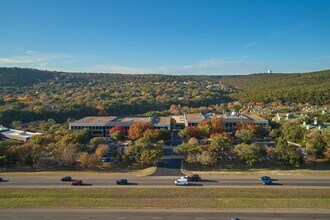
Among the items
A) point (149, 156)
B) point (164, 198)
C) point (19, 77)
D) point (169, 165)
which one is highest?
point (19, 77)

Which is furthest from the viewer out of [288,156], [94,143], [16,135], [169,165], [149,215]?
[16,135]

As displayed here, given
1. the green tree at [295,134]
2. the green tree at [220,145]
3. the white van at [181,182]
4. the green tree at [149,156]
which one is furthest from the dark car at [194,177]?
the green tree at [295,134]

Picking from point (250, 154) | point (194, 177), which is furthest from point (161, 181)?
point (250, 154)

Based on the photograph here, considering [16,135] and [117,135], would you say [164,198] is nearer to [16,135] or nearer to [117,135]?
[117,135]

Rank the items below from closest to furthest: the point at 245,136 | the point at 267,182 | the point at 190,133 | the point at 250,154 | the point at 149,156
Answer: the point at 267,182 → the point at 149,156 → the point at 250,154 → the point at 245,136 → the point at 190,133

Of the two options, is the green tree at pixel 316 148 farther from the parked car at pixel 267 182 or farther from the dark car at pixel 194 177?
the dark car at pixel 194 177

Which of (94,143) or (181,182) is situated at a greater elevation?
(94,143)

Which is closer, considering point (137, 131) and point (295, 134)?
point (295, 134)
